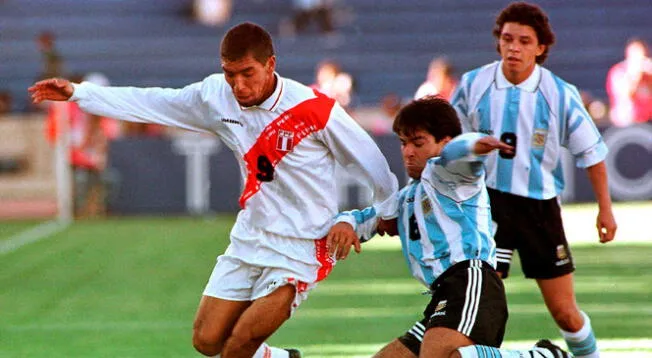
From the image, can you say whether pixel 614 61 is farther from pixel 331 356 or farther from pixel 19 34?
pixel 331 356

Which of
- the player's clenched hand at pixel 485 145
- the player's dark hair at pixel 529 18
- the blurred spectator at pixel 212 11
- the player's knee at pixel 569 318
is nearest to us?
the player's clenched hand at pixel 485 145

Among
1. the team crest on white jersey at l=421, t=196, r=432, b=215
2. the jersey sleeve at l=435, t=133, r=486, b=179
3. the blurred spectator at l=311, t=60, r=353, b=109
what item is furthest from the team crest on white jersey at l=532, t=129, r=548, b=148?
the blurred spectator at l=311, t=60, r=353, b=109

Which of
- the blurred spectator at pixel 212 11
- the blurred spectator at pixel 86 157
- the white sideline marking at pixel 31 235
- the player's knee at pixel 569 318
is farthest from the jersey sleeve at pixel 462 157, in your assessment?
the blurred spectator at pixel 212 11

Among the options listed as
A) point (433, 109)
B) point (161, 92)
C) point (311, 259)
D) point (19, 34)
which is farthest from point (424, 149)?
point (19, 34)

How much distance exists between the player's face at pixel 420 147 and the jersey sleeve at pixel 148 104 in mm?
1077

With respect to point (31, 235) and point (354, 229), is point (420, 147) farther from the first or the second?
point (31, 235)

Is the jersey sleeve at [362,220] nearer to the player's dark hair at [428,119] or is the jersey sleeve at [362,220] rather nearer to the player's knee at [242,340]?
the player's dark hair at [428,119]

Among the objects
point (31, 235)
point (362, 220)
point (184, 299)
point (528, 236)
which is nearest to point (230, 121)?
point (362, 220)

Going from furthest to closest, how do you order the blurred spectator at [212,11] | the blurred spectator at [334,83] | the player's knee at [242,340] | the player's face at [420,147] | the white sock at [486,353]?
1. the blurred spectator at [212,11]
2. the blurred spectator at [334,83]
3. the player's knee at [242,340]
4. the player's face at [420,147]
5. the white sock at [486,353]

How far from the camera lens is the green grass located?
30.1ft

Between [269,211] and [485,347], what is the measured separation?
4.05ft

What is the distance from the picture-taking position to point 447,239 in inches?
245

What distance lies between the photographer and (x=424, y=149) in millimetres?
6316

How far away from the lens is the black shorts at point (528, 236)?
25.0ft
